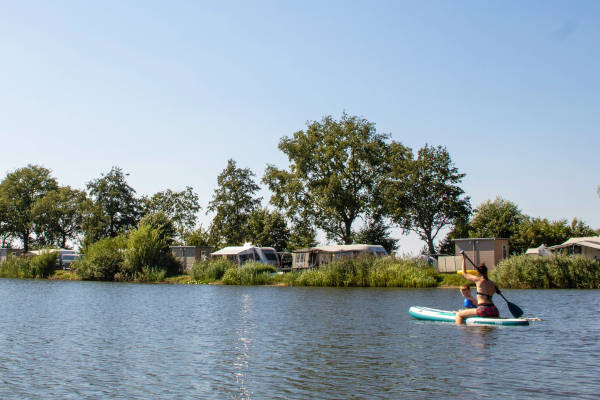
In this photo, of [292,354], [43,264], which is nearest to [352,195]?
[43,264]

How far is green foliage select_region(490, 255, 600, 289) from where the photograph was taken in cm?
4822

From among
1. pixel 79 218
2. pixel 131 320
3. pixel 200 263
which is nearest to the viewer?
pixel 131 320

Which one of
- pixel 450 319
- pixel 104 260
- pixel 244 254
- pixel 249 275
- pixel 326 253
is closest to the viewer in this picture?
pixel 450 319

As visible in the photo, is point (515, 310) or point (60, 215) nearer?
point (515, 310)

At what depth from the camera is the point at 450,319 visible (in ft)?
90.6

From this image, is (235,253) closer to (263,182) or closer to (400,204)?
(263,182)

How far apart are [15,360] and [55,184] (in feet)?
355

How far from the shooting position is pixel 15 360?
18.7 m

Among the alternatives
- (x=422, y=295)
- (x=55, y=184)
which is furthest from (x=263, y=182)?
(x=55, y=184)

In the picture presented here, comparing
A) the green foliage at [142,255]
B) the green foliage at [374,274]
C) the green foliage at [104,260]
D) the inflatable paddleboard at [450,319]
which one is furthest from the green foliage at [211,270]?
the inflatable paddleboard at [450,319]

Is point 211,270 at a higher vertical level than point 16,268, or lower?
lower

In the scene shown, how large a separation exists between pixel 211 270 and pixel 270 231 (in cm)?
2574

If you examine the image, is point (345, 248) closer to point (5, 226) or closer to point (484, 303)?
point (484, 303)

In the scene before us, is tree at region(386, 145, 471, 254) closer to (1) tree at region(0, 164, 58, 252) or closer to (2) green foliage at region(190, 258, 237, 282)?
(2) green foliage at region(190, 258, 237, 282)
